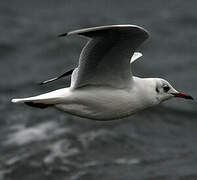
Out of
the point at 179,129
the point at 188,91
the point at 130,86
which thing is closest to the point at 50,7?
the point at 188,91

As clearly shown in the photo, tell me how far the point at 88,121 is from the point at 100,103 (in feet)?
21.7

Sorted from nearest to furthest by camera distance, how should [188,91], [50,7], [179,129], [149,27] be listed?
[179,129] → [188,91] → [149,27] → [50,7]

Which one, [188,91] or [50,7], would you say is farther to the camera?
[50,7]

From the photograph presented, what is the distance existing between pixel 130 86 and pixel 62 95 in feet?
2.80

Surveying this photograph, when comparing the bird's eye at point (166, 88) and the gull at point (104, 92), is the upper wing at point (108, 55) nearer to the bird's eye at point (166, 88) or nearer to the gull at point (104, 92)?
the gull at point (104, 92)

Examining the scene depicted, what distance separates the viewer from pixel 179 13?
22812mm

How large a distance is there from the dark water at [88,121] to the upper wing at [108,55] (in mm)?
4781

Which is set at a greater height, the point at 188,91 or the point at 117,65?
the point at 117,65

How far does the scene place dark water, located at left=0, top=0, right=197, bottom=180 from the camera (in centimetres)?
1276

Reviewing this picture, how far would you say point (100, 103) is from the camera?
7.91 meters

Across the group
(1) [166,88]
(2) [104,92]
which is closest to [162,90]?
(1) [166,88]

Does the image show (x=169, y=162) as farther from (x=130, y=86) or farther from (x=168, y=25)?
(x=168, y=25)

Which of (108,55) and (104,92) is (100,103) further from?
(108,55)

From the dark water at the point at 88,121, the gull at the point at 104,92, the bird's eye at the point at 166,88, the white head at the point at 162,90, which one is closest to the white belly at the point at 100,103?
the gull at the point at 104,92
